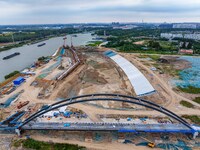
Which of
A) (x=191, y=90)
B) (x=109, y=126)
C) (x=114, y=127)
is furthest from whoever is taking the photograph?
(x=191, y=90)

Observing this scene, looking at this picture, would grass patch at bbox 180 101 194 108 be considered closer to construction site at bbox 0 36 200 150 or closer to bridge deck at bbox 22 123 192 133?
construction site at bbox 0 36 200 150

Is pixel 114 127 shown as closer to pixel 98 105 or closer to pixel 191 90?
pixel 98 105

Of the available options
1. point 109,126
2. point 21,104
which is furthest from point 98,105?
point 21,104

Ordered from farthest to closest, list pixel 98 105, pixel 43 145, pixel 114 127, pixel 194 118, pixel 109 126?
pixel 98 105, pixel 194 118, pixel 109 126, pixel 114 127, pixel 43 145

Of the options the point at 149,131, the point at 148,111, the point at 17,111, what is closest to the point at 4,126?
the point at 17,111

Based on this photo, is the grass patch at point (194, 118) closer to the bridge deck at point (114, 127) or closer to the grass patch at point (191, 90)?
the bridge deck at point (114, 127)

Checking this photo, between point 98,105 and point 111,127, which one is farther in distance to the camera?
point 98,105

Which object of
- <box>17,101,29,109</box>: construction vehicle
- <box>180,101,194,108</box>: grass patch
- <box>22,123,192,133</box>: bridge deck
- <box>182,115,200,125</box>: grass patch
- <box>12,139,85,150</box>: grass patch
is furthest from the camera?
<box>17,101,29,109</box>: construction vehicle

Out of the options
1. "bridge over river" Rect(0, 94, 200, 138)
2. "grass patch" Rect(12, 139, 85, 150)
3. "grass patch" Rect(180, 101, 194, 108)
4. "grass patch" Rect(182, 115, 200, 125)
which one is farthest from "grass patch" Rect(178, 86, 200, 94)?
"grass patch" Rect(12, 139, 85, 150)
